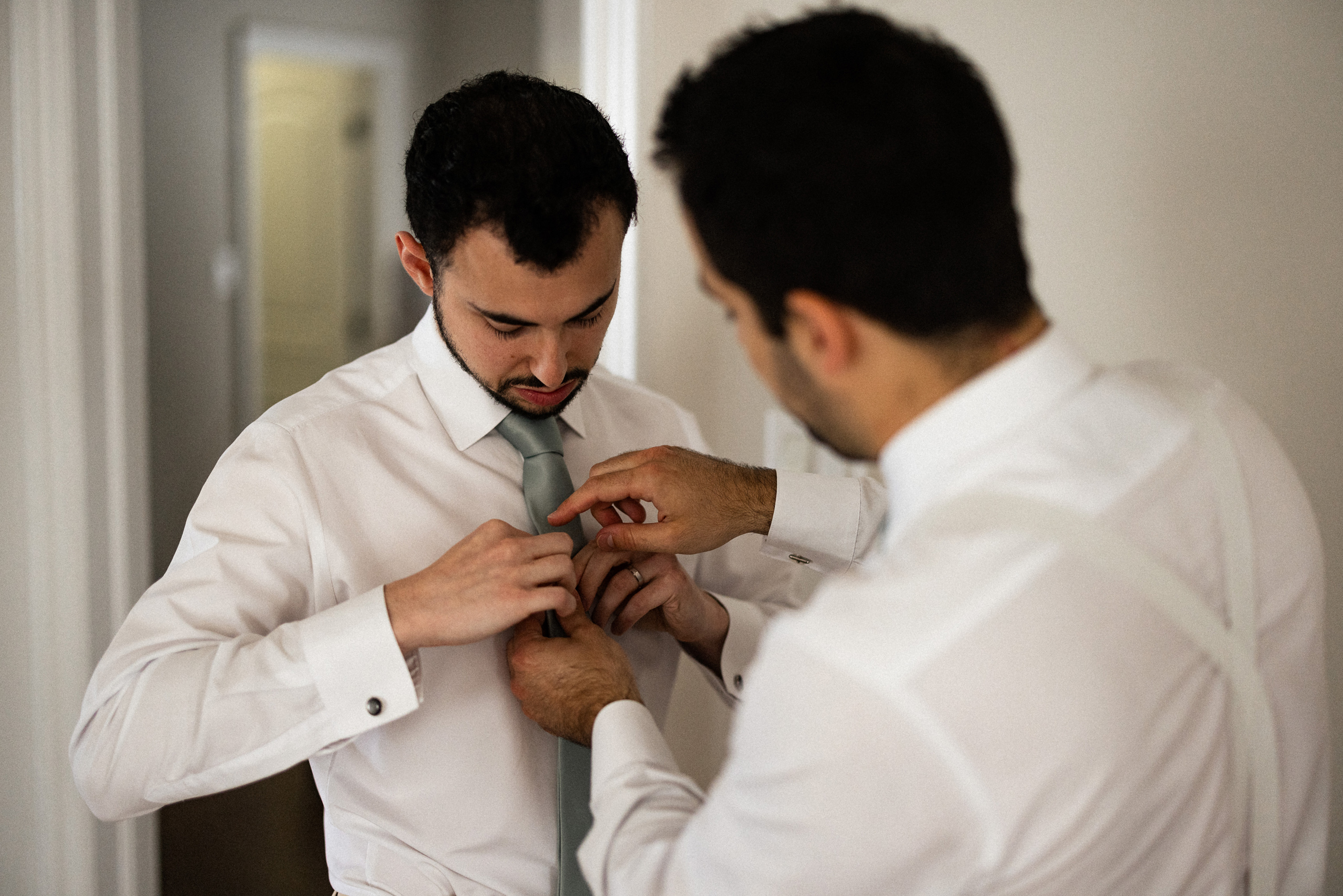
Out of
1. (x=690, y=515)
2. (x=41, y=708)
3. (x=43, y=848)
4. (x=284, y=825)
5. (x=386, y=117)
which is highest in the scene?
(x=386, y=117)

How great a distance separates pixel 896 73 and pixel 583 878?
1.00 metres

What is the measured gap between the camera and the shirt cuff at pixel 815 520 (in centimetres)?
149

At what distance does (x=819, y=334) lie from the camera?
33.3 inches

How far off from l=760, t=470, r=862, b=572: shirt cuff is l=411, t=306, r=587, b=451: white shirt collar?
17.6 inches

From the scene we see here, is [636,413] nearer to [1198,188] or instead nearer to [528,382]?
[528,382]

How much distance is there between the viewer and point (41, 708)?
1.74 metres

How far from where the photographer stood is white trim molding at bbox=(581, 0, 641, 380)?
224 centimetres

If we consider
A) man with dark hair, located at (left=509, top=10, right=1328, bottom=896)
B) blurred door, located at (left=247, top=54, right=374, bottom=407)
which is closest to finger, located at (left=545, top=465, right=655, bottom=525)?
man with dark hair, located at (left=509, top=10, right=1328, bottom=896)

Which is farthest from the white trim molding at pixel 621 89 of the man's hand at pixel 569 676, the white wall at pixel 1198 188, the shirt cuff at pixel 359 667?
the shirt cuff at pixel 359 667

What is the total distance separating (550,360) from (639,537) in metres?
0.27

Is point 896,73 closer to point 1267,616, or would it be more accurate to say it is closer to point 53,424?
point 1267,616

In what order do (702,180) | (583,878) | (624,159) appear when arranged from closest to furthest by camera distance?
(702,180) < (583,878) < (624,159)

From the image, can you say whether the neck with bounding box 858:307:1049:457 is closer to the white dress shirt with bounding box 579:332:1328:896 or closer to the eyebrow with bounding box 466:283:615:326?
the white dress shirt with bounding box 579:332:1328:896

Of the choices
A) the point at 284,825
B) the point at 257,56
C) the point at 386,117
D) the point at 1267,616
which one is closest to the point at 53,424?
the point at 257,56
